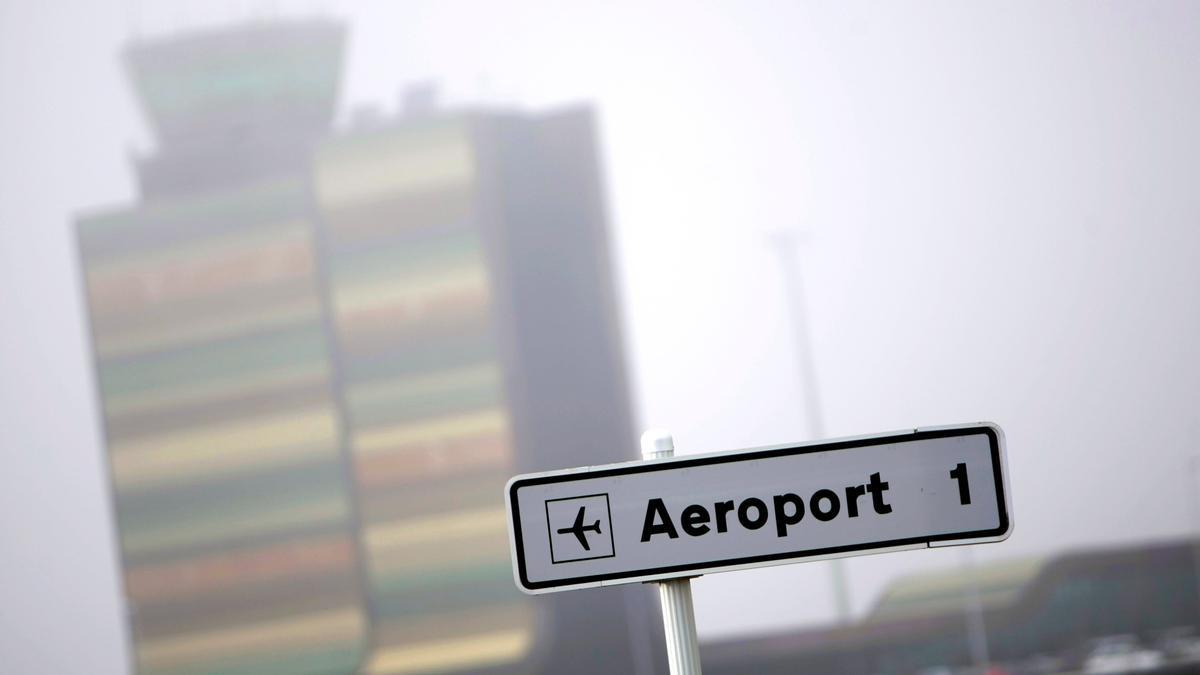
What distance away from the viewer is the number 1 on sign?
714 mm

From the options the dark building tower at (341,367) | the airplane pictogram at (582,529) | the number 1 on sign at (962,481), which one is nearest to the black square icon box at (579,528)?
the airplane pictogram at (582,529)

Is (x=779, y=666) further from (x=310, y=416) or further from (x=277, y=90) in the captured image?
(x=277, y=90)

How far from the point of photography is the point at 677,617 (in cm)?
69

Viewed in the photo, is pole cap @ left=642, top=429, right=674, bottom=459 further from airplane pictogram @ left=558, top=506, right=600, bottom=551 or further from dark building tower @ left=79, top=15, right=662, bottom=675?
dark building tower @ left=79, top=15, right=662, bottom=675

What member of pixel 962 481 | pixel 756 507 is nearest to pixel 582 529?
pixel 756 507

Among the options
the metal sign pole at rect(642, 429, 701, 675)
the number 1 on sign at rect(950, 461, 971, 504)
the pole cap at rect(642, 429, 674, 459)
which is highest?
the pole cap at rect(642, 429, 674, 459)

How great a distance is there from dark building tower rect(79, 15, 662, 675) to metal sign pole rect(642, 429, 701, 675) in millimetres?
8058

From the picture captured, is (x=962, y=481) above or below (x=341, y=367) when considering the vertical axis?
below

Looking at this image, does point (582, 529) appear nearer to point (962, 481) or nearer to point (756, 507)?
point (756, 507)

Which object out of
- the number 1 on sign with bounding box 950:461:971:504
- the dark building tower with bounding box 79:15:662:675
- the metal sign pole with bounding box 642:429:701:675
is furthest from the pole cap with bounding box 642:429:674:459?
the dark building tower with bounding box 79:15:662:675

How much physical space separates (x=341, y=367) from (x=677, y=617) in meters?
8.66

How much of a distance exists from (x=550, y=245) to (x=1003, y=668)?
4567 mm

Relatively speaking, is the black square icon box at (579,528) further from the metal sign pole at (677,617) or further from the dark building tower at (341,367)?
the dark building tower at (341,367)

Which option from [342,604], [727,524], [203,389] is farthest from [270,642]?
[727,524]
